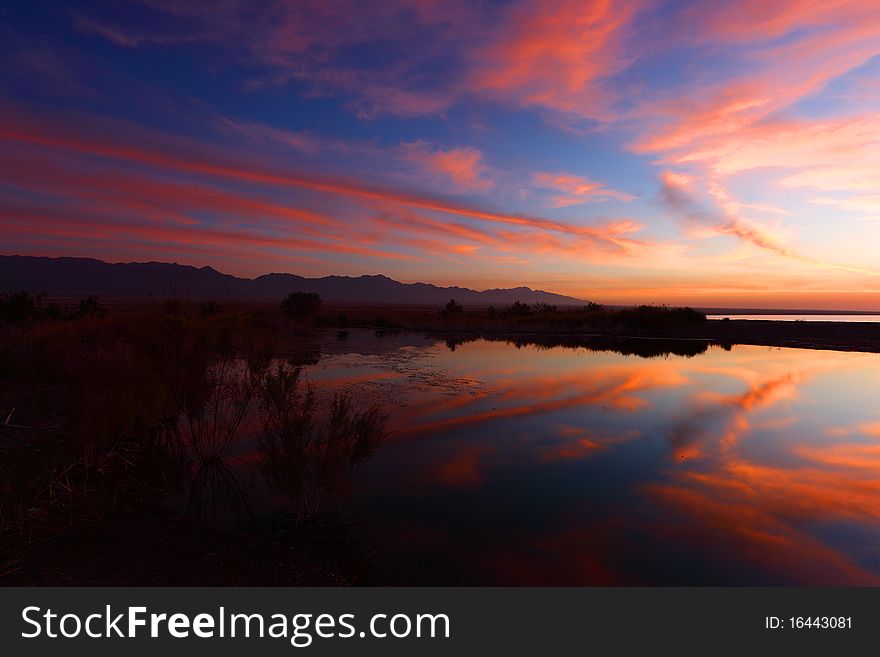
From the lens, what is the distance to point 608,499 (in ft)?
26.3

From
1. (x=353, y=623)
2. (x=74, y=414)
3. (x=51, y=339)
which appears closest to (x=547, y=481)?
(x=353, y=623)

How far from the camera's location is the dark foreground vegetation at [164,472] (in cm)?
509

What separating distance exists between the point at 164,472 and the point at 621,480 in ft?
26.5

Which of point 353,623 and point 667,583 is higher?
point 353,623

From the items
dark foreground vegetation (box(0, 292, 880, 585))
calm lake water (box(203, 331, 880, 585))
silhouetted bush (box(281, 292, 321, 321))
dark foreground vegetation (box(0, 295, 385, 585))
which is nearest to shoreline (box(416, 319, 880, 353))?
silhouetted bush (box(281, 292, 321, 321))

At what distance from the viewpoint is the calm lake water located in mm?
6043

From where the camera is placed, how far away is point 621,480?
29.1ft

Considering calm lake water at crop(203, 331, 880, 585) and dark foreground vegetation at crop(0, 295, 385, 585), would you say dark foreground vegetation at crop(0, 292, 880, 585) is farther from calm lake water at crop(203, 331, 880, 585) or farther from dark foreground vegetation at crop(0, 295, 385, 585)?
calm lake water at crop(203, 331, 880, 585)

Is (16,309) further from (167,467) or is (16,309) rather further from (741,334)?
(741,334)

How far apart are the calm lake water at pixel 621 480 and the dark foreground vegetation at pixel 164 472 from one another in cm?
106

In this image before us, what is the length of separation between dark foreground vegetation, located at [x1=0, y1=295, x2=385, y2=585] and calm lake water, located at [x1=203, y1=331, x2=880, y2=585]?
1063 millimetres

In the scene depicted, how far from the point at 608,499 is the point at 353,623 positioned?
5322 millimetres

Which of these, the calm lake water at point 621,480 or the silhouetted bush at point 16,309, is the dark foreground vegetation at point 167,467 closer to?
the calm lake water at point 621,480

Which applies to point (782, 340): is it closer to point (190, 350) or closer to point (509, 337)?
point (509, 337)
